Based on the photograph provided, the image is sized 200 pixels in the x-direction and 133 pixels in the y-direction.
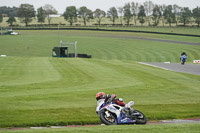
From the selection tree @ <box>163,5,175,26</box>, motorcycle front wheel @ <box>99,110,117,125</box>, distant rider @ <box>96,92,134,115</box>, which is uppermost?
tree @ <box>163,5,175,26</box>

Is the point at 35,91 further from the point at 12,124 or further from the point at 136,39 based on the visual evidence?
the point at 136,39

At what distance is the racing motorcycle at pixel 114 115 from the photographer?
13219 millimetres

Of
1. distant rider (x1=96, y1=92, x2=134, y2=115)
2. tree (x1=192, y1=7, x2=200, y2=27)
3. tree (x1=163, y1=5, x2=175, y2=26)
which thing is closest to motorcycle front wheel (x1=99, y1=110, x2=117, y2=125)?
distant rider (x1=96, y1=92, x2=134, y2=115)

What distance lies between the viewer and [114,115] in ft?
43.9

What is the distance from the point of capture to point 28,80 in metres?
27.0

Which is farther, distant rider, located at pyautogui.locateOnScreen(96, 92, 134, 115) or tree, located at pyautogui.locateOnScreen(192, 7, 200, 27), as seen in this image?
tree, located at pyautogui.locateOnScreen(192, 7, 200, 27)

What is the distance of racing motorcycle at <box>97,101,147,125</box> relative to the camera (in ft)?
43.4

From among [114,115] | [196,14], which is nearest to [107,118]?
[114,115]

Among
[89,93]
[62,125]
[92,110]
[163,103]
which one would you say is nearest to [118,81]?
[89,93]

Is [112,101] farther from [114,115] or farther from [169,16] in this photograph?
[169,16]

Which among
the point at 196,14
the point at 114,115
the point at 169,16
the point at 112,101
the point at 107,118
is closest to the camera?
the point at 107,118

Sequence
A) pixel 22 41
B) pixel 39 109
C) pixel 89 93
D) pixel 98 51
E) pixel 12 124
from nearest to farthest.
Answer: pixel 12 124 < pixel 39 109 < pixel 89 93 < pixel 98 51 < pixel 22 41

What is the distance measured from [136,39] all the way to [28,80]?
84.7 meters

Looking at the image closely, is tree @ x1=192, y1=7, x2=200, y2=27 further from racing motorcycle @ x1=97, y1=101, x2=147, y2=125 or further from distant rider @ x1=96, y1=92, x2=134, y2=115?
racing motorcycle @ x1=97, y1=101, x2=147, y2=125
